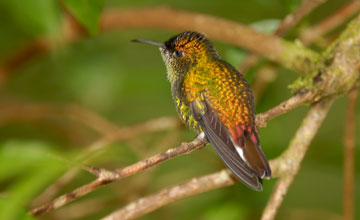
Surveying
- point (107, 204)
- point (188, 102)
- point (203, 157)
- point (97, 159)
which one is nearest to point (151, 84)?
point (203, 157)

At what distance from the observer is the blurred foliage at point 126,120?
5.58 ft

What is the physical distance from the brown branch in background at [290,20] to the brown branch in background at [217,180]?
666 mm

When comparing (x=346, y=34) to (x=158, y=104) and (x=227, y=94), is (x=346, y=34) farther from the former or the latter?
(x=158, y=104)

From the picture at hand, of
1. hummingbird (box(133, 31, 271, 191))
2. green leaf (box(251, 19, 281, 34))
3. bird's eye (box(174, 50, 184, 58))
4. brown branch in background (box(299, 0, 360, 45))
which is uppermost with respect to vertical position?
bird's eye (box(174, 50, 184, 58))

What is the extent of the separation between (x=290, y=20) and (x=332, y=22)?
0.37 meters

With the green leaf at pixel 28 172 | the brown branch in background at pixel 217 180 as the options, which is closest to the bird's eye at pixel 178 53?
the brown branch in background at pixel 217 180

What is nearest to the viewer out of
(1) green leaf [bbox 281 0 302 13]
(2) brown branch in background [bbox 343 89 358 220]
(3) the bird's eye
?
(1) green leaf [bbox 281 0 302 13]

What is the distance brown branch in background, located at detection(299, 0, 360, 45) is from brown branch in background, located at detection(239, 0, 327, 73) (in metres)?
0.20

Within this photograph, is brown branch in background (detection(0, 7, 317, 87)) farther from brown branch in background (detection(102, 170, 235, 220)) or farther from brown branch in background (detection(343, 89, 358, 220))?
brown branch in background (detection(102, 170, 235, 220))

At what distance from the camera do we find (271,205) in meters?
1.89

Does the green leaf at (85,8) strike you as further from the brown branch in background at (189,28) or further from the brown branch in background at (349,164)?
the brown branch in background at (349,164)

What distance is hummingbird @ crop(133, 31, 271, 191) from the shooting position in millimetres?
1918

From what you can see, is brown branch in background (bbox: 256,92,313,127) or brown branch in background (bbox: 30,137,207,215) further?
brown branch in background (bbox: 256,92,313,127)

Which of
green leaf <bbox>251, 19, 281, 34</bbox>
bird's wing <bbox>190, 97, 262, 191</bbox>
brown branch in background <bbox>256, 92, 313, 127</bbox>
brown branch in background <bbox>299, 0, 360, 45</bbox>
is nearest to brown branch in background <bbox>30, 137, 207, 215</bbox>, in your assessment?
bird's wing <bbox>190, 97, 262, 191</bbox>
